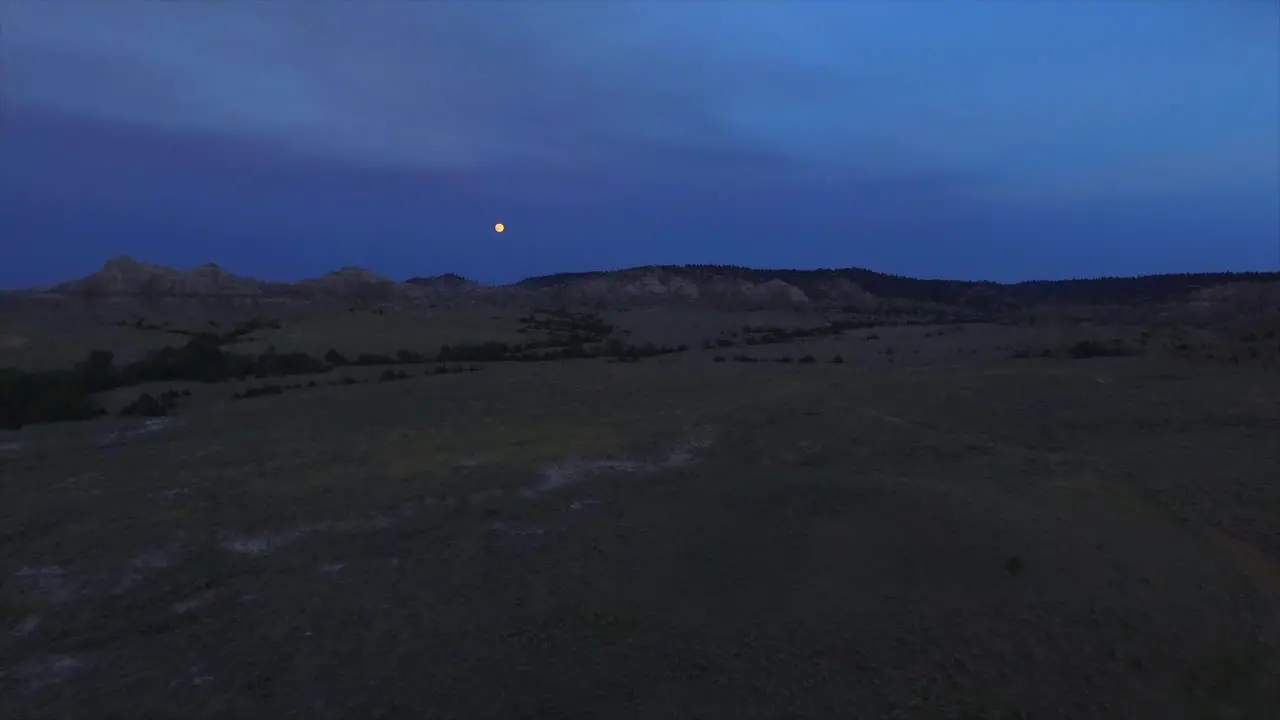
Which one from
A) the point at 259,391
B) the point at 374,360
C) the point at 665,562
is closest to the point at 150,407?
the point at 259,391

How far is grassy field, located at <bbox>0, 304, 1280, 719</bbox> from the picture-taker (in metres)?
6.86

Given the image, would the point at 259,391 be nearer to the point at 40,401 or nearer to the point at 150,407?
the point at 150,407

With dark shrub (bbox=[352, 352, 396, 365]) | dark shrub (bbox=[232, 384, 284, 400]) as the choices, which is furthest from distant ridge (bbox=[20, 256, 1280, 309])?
dark shrub (bbox=[232, 384, 284, 400])

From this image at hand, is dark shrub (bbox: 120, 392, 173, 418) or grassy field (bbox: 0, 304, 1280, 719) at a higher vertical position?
dark shrub (bbox: 120, 392, 173, 418)

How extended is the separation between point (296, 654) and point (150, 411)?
12664mm

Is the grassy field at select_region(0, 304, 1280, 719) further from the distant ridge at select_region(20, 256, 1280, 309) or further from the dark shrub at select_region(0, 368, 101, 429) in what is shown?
the distant ridge at select_region(20, 256, 1280, 309)

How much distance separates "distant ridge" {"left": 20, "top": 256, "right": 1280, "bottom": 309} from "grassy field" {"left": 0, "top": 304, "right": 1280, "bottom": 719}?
5250 cm

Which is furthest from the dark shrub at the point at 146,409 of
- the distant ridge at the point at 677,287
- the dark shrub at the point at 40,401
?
the distant ridge at the point at 677,287

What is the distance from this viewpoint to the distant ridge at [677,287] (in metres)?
63.5

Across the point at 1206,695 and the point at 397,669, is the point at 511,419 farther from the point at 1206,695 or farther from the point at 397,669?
the point at 1206,695

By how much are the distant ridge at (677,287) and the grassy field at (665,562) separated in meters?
52.5

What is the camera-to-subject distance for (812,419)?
14.9m

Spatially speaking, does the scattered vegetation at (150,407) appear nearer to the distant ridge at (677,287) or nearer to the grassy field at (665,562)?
the grassy field at (665,562)

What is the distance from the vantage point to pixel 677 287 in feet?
294
